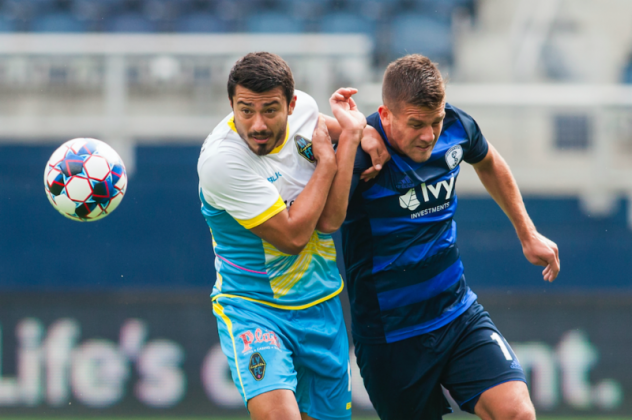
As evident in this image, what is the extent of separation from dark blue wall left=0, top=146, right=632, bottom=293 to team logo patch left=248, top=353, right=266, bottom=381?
3.93 metres

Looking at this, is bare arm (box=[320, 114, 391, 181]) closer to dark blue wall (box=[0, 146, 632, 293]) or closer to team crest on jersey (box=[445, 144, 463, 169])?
team crest on jersey (box=[445, 144, 463, 169])

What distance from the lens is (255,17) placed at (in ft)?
38.4

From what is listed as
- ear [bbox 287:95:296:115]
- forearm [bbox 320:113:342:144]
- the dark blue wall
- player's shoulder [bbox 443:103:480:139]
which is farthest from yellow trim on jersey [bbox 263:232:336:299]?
the dark blue wall

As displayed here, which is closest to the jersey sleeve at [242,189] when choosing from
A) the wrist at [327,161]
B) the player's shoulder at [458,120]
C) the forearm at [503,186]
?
the wrist at [327,161]

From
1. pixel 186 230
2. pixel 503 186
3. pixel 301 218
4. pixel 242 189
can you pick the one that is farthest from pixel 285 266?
pixel 186 230

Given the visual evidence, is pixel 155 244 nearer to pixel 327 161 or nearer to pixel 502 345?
pixel 327 161

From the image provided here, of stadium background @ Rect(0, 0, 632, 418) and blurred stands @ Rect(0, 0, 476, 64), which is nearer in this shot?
stadium background @ Rect(0, 0, 632, 418)

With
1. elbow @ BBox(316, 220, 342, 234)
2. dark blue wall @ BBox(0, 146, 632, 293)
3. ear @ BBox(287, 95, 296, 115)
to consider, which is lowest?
dark blue wall @ BBox(0, 146, 632, 293)

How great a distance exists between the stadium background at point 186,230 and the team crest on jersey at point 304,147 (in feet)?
9.97

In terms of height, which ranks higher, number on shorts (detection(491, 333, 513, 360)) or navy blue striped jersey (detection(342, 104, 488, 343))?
navy blue striped jersey (detection(342, 104, 488, 343))

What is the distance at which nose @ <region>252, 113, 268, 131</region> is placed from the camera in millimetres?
3250

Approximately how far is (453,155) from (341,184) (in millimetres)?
635

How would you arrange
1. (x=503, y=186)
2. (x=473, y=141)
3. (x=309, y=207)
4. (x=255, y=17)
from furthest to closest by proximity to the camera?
(x=255, y=17), (x=503, y=186), (x=473, y=141), (x=309, y=207)

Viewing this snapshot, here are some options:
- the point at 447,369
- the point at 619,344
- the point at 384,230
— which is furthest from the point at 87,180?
the point at 619,344
